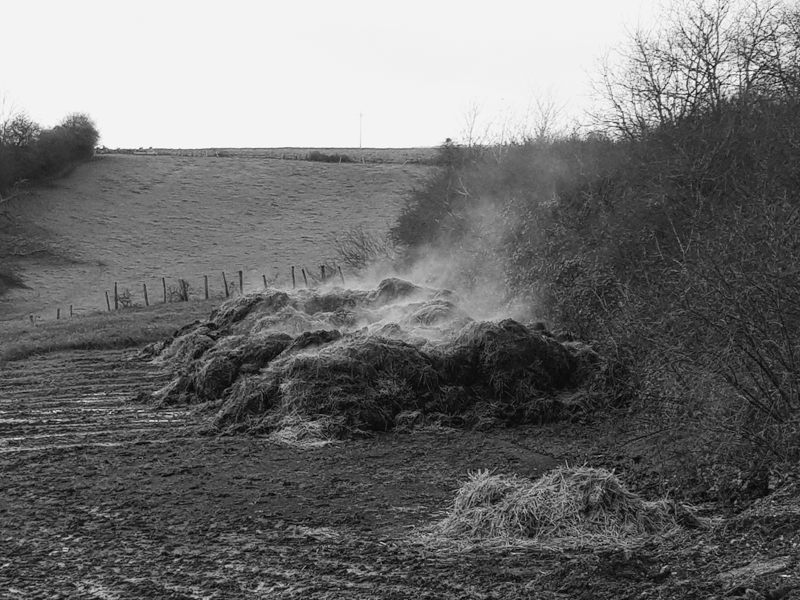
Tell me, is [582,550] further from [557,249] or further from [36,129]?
[36,129]

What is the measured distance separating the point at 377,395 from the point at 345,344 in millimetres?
1080

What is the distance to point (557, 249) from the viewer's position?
15.6 metres

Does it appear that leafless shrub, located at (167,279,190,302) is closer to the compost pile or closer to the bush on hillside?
the compost pile

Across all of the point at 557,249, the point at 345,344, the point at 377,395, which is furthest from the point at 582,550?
the point at 557,249

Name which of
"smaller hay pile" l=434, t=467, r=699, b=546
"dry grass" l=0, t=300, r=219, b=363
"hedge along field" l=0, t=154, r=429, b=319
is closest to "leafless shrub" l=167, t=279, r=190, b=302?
"hedge along field" l=0, t=154, r=429, b=319

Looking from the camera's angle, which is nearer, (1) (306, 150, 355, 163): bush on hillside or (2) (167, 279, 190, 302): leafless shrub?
(2) (167, 279, 190, 302): leafless shrub

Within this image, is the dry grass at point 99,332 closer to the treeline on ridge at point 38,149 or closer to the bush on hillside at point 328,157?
the treeline on ridge at point 38,149

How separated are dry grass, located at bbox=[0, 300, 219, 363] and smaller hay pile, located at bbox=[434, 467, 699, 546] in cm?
1466

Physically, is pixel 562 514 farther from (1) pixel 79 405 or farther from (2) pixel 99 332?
(2) pixel 99 332

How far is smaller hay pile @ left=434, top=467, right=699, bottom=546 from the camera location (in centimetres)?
620

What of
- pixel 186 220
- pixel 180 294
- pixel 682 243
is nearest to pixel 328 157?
pixel 186 220

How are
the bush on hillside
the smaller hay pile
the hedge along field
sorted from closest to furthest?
the smaller hay pile, the hedge along field, the bush on hillside

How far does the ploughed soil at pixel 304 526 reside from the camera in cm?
535

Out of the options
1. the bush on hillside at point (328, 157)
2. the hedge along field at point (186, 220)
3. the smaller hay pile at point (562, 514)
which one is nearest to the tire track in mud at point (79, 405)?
the smaller hay pile at point (562, 514)
